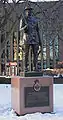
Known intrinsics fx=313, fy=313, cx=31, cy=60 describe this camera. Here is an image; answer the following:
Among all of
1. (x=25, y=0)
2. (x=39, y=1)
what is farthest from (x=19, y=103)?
(x=39, y=1)

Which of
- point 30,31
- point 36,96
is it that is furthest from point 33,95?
point 30,31

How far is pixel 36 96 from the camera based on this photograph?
8.95 meters

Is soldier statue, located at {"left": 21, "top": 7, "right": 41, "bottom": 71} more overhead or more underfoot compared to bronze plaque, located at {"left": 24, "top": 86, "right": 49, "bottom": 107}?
more overhead

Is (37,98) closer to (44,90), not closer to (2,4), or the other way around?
(44,90)

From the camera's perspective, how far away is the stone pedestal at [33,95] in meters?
8.79

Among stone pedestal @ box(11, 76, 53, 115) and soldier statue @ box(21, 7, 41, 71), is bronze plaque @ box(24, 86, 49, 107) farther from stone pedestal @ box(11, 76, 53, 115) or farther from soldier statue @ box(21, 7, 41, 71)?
soldier statue @ box(21, 7, 41, 71)

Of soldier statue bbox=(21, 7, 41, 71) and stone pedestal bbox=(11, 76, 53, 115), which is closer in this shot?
stone pedestal bbox=(11, 76, 53, 115)

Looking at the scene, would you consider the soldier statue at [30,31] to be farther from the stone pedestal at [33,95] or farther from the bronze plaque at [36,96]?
the bronze plaque at [36,96]

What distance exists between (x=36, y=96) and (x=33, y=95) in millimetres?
100

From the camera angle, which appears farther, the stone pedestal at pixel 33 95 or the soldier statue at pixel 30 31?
the soldier statue at pixel 30 31

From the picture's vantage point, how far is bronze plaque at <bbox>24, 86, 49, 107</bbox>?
29.1 ft

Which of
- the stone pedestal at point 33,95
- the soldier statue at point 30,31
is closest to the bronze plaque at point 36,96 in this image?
the stone pedestal at point 33,95

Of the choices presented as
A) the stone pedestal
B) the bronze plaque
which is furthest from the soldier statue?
the bronze plaque

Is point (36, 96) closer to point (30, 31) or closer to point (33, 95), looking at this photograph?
point (33, 95)
